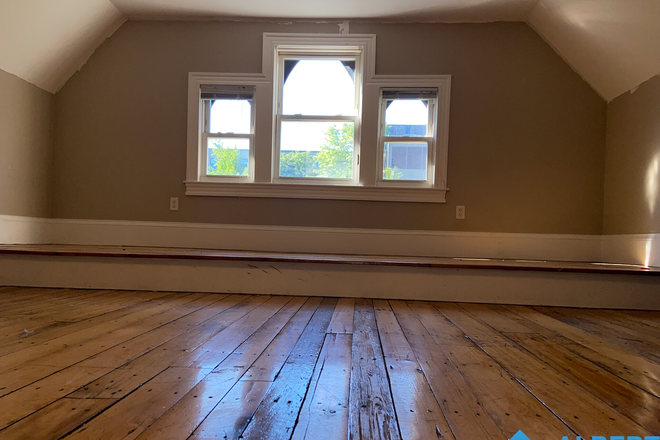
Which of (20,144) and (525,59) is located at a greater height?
(525,59)

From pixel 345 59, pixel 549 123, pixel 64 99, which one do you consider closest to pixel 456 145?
pixel 549 123

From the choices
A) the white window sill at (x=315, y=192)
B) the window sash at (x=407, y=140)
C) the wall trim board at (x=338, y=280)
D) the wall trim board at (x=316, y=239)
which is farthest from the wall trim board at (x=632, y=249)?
the window sash at (x=407, y=140)

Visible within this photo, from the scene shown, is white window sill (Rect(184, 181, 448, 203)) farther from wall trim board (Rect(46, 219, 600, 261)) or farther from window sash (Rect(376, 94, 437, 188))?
wall trim board (Rect(46, 219, 600, 261))

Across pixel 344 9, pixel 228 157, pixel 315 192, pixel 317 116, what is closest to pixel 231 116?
pixel 228 157

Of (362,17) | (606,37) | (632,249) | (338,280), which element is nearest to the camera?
(338,280)

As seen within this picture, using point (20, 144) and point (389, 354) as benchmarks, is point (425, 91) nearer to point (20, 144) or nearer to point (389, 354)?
point (389, 354)

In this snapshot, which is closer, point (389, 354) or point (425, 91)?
point (389, 354)

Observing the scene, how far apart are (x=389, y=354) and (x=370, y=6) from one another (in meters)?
2.93

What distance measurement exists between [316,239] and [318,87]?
4.39 ft

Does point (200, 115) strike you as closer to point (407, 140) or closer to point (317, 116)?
point (317, 116)

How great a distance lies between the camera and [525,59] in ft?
11.5

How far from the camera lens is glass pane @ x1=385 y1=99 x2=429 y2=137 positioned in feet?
11.9

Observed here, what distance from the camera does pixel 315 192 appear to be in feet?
11.7

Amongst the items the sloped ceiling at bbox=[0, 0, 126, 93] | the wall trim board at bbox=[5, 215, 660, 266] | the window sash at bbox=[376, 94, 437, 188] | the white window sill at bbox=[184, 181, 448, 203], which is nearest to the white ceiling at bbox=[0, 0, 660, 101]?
the sloped ceiling at bbox=[0, 0, 126, 93]
